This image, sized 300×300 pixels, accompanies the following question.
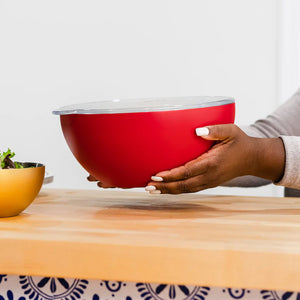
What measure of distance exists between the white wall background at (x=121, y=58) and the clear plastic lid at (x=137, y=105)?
5.13 feet

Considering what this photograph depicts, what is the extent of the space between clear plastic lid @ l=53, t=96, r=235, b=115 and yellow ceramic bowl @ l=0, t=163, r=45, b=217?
126 millimetres

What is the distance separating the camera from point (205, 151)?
3.00 ft

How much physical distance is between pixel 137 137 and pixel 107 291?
0.88 ft

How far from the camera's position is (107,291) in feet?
2.36

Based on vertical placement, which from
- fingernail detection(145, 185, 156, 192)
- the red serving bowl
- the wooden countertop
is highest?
the red serving bowl

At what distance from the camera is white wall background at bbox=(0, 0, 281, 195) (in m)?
2.60

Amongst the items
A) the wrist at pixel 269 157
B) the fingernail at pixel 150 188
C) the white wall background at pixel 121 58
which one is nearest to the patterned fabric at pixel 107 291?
the fingernail at pixel 150 188

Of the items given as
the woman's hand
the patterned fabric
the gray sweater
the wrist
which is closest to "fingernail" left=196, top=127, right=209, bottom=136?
the woman's hand

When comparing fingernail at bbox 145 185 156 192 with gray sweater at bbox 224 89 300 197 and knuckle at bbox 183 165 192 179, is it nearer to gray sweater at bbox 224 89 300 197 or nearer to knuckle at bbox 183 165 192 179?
knuckle at bbox 183 165 192 179

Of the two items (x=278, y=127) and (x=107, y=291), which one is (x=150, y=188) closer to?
(x=107, y=291)

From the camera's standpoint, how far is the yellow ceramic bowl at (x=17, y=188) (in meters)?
0.86

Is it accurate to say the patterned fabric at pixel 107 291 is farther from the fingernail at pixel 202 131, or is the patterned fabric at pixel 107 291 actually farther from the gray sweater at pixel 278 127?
the gray sweater at pixel 278 127

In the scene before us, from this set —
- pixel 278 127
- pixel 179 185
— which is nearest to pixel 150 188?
pixel 179 185

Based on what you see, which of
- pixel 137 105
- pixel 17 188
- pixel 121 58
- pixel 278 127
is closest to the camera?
pixel 17 188
